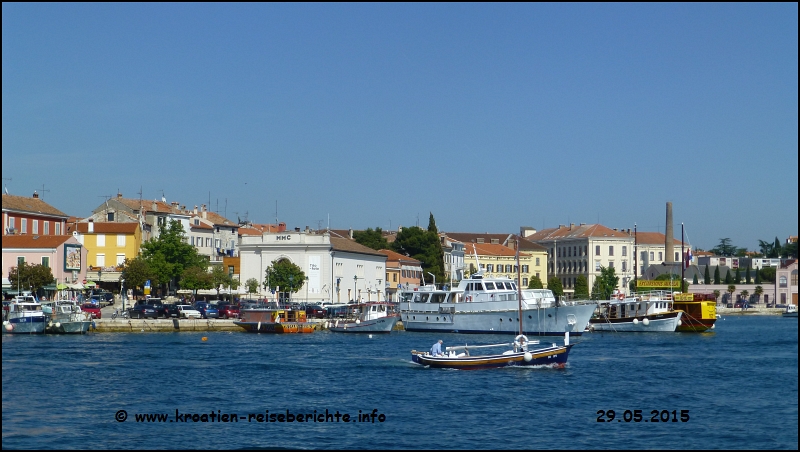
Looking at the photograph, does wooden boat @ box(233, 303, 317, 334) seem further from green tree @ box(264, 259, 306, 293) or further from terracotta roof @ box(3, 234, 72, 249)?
green tree @ box(264, 259, 306, 293)

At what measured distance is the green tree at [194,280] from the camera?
259ft

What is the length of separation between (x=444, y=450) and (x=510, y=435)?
239cm

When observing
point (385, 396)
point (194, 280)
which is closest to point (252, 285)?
point (194, 280)

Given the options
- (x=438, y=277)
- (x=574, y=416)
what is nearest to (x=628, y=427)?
(x=574, y=416)

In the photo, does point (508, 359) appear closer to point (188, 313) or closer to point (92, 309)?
point (188, 313)

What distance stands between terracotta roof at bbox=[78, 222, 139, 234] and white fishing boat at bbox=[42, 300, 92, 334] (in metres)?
26.5

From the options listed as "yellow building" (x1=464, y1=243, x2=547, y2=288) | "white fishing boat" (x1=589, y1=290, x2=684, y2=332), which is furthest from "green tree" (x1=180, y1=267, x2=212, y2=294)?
"yellow building" (x1=464, y1=243, x2=547, y2=288)

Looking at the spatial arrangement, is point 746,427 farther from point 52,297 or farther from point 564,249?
point 564,249

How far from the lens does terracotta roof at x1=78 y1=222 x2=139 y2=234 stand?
279 feet

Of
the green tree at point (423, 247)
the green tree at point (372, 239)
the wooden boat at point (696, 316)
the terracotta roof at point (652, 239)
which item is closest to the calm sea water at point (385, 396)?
the wooden boat at point (696, 316)

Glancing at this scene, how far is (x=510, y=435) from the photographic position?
24.9m

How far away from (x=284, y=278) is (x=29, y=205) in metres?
20.1

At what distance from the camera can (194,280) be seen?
78.9m

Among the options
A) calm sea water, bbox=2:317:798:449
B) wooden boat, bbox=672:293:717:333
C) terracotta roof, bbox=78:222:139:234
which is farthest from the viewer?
terracotta roof, bbox=78:222:139:234
